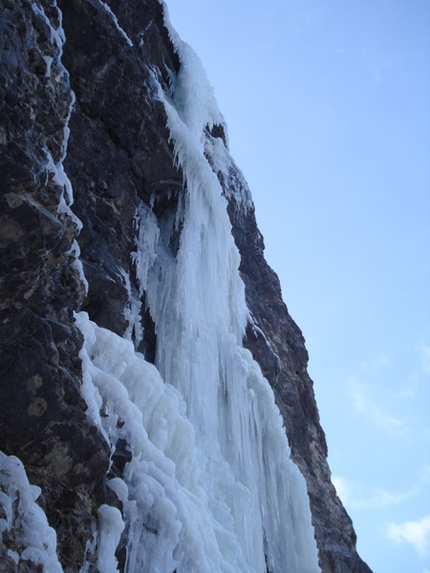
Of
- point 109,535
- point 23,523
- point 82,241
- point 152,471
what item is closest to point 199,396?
point 82,241

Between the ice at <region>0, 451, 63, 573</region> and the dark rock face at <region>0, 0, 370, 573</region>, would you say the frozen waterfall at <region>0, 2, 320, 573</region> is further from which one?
the dark rock face at <region>0, 0, 370, 573</region>

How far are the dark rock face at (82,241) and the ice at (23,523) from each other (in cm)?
17

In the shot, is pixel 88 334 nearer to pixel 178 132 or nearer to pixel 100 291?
pixel 100 291

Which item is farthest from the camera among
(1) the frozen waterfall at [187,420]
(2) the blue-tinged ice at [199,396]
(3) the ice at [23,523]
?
(2) the blue-tinged ice at [199,396]

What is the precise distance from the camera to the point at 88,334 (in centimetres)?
608

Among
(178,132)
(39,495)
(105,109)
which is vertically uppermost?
(178,132)

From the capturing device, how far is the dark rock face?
4.30 meters

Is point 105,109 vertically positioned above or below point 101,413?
above

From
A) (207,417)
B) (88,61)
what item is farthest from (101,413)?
(88,61)

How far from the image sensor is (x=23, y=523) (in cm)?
367

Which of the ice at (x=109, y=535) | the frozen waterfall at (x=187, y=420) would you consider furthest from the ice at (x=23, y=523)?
the ice at (x=109, y=535)

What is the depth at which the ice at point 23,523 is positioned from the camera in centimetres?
352

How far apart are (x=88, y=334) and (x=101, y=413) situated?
113cm

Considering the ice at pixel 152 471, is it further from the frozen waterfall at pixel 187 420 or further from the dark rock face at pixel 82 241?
the dark rock face at pixel 82 241
